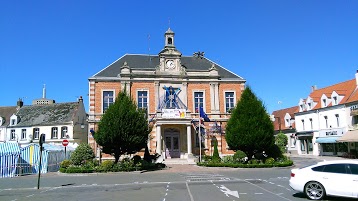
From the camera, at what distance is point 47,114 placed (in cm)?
4488

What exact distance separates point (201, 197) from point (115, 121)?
516 inches

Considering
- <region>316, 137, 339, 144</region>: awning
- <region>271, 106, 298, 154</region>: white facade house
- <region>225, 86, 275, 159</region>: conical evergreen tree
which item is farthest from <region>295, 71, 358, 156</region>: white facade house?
<region>225, 86, 275, 159</region>: conical evergreen tree

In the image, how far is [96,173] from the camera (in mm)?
21797

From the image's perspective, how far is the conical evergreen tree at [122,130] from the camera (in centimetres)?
2288

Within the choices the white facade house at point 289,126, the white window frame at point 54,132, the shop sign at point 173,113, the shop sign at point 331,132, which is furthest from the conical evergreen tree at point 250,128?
the white window frame at point 54,132

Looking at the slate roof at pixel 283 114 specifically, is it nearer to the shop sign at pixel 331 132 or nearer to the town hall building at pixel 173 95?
the shop sign at pixel 331 132

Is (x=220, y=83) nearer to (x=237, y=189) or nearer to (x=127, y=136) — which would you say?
(x=127, y=136)

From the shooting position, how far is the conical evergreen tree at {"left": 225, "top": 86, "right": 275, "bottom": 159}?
2544 centimetres

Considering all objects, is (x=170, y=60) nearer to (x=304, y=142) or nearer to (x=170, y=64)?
(x=170, y=64)

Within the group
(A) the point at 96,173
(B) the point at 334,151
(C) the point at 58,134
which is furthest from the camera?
(C) the point at 58,134

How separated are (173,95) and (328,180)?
82.4 ft

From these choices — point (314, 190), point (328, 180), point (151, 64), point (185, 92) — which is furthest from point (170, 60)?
point (328, 180)

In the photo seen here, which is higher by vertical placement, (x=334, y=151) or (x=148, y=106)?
(x=148, y=106)

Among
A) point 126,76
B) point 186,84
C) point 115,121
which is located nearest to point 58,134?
point 126,76
